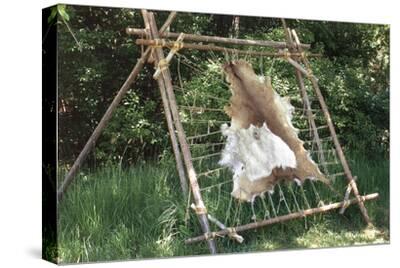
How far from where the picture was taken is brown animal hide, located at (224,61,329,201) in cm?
776

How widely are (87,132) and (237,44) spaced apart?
1.66 m

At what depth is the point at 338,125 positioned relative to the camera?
838cm

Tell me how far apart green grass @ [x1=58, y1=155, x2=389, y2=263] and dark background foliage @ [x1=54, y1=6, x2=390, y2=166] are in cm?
19

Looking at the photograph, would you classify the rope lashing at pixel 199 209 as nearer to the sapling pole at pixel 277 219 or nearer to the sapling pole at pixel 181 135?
the sapling pole at pixel 181 135

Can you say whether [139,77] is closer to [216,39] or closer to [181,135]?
[181,135]

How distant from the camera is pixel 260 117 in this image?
7.91 meters

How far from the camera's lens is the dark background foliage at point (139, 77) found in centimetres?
698

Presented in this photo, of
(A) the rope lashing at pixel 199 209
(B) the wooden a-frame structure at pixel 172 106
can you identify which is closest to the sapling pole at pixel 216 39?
(B) the wooden a-frame structure at pixel 172 106

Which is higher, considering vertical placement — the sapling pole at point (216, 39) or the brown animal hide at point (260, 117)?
the sapling pole at point (216, 39)

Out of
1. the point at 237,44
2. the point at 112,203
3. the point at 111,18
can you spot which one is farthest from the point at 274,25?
the point at 112,203

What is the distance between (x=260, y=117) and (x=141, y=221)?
59.2 inches

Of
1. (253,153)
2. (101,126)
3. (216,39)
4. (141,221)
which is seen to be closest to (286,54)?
(216,39)

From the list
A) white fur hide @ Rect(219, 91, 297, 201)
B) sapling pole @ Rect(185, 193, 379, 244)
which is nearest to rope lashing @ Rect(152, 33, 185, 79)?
white fur hide @ Rect(219, 91, 297, 201)

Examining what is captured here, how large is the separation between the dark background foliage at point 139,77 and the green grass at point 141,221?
0.63 feet
